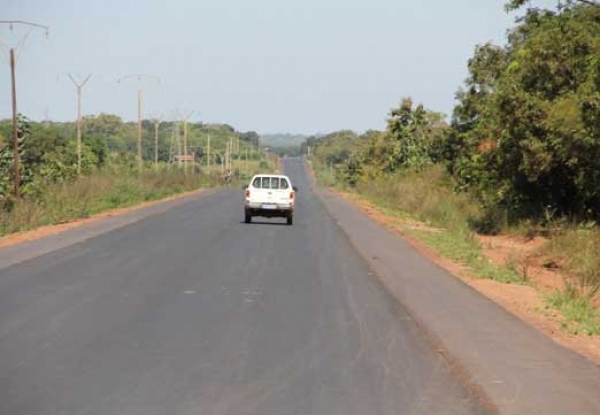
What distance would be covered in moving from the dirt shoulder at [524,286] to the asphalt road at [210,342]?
1.97 metres

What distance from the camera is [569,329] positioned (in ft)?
44.6

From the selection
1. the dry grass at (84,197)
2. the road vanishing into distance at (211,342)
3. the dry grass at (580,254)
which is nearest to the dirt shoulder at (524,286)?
the dry grass at (580,254)

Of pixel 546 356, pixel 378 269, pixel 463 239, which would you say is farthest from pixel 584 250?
pixel 546 356

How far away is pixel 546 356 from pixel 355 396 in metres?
3.41

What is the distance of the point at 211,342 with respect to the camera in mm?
11078

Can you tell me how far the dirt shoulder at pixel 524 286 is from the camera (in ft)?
42.3

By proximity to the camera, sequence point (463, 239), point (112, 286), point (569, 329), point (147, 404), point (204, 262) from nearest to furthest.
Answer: point (147, 404)
point (569, 329)
point (112, 286)
point (204, 262)
point (463, 239)

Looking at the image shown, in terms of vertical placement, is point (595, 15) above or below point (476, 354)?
above

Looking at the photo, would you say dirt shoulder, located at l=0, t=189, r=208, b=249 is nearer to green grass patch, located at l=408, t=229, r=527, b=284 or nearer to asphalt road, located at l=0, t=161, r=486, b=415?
asphalt road, located at l=0, t=161, r=486, b=415

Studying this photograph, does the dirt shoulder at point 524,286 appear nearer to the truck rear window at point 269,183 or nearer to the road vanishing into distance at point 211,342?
the road vanishing into distance at point 211,342

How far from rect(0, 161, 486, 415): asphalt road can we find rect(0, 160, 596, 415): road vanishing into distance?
20 millimetres

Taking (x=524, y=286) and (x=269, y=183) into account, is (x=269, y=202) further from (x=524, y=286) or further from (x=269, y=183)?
(x=524, y=286)

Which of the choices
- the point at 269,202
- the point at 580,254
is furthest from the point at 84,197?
the point at 580,254

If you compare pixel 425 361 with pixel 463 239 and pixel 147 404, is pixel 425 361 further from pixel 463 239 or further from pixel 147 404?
pixel 463 239
